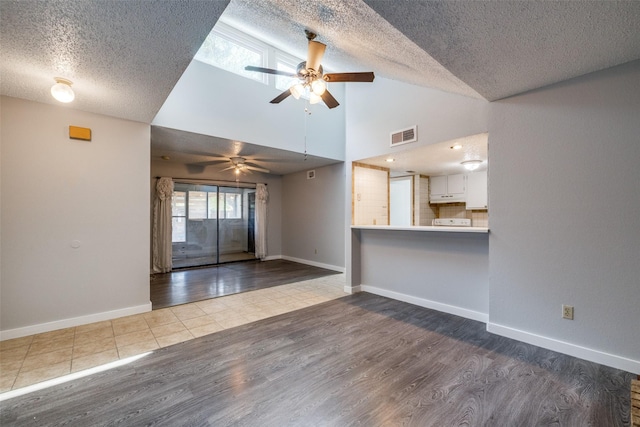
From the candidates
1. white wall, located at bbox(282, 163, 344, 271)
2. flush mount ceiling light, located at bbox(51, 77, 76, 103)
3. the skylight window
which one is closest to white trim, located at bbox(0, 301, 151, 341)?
flush mount ceiling light, located at bbox(51, 77, 76, 103)

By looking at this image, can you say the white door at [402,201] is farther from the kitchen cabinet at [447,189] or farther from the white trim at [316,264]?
the white trim at [316,264]

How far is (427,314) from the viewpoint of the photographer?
10.7 feet

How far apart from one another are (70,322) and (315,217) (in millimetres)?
4750

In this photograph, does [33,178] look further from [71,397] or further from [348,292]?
[348,292]

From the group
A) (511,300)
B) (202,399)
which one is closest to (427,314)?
(511,300)

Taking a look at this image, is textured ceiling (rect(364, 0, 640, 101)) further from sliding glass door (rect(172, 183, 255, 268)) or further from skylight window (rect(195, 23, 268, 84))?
sliding glass door (rect(172, 183, 255, 268))

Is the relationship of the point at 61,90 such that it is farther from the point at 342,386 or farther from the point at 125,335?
the point at 342,386

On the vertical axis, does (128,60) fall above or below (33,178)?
above

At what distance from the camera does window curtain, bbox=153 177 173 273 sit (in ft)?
19.2

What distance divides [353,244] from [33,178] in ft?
13.0

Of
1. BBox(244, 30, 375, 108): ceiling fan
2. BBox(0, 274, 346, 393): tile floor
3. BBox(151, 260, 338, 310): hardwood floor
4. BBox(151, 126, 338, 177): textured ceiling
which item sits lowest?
BBox(151, 260, 338, 310): hardwood floor

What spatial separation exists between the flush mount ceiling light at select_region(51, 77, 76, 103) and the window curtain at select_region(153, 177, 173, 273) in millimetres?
3822

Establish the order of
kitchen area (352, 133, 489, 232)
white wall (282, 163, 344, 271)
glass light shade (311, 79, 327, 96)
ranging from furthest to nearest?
white wall (282, 163, 344, 271), kitchen area (352, 133, 489, 232), glass light shade (311, 79, 327, 96)

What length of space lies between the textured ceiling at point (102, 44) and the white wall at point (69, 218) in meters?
0.48
